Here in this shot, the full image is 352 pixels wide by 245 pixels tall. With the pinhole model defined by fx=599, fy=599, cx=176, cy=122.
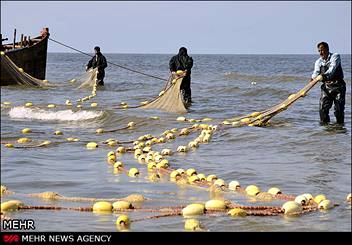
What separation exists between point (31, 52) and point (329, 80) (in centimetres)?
1542

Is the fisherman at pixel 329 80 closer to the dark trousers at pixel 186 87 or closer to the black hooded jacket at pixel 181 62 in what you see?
the black hooded jacket at pixel 181 62

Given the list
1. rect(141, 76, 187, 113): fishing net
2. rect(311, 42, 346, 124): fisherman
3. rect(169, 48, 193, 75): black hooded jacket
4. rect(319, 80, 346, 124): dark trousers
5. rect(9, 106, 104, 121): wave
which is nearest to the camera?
rect(311, 42, 346, 124): fisherman

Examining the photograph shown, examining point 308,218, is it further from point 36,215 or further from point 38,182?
point 38,182

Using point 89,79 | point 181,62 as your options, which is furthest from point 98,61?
point 181,62

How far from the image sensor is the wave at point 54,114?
43.1 feet

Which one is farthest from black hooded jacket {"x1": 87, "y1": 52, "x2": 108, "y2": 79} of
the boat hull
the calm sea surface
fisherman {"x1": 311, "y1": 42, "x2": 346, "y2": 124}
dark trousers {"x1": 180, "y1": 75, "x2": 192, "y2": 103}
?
fisherman {"x1": 311, "y1": 42, "x2": 346, "y2": 124}

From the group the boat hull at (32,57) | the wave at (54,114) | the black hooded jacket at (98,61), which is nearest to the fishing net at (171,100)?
the wave at (54,114)

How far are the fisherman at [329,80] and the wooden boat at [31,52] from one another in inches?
538

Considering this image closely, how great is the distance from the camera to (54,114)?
527 inches

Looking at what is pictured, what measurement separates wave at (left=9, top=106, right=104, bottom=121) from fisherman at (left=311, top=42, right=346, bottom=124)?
16.8 feet

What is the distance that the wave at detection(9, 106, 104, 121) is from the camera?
13125mm

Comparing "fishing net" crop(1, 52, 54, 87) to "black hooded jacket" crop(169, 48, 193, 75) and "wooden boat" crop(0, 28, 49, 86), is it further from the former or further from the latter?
"black hooded jacket" crop(169, 48, 193, 75)

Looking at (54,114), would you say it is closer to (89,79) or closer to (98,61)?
(98,61)

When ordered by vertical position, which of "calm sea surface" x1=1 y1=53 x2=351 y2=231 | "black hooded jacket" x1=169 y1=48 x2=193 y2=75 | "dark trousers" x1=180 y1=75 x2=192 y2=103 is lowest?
"calm sea surface" x1=1 y1=53 x2=351 y2=231
